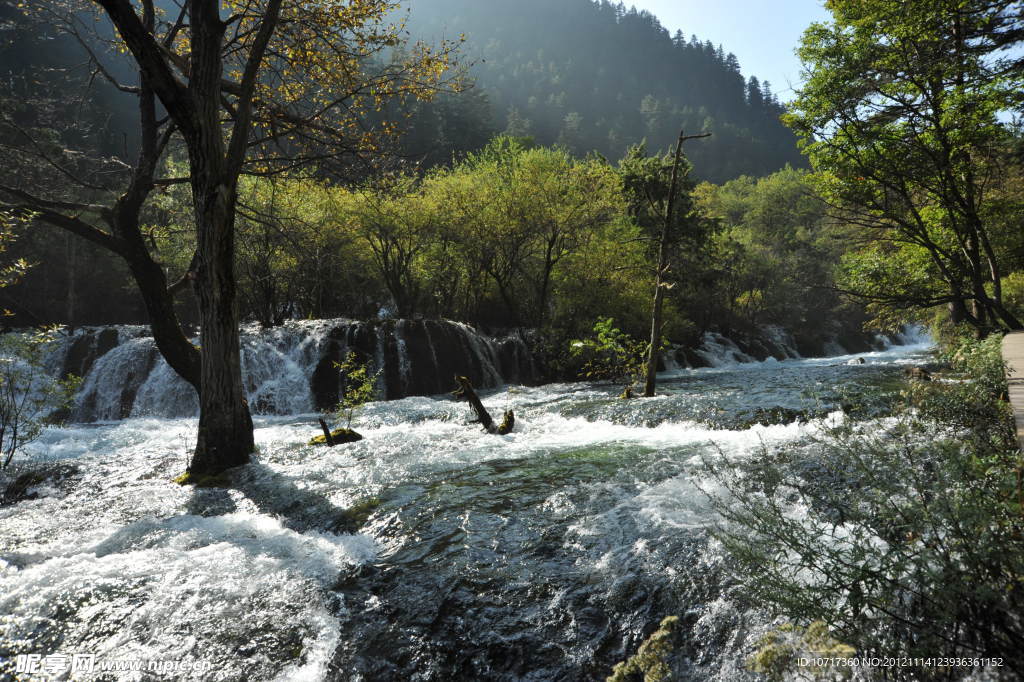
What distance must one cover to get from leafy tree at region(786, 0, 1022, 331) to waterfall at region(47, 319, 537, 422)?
12697mm

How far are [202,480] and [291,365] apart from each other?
10896 millimetres

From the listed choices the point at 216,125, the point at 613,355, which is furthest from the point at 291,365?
the point at 613,355

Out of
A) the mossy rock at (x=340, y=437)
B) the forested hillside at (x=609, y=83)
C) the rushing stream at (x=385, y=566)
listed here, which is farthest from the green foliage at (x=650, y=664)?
the forested hillside at (x=609, y=83)

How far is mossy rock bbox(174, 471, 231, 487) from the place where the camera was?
6.96 meters

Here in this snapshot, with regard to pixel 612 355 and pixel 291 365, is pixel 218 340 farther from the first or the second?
pixel 612 355

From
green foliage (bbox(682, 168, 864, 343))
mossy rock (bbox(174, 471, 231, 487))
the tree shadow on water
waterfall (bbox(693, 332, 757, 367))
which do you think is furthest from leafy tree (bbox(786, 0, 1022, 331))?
green foliage (bbox(682, 168, 864, 343))

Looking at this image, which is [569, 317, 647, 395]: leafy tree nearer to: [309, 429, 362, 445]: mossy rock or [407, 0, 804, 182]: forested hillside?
[309, 429, 362, 445]: mossy rock

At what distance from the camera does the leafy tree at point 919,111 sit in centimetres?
1020

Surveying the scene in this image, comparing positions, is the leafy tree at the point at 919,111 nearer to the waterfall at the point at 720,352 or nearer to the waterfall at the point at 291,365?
the waterfall at the point at 291,365

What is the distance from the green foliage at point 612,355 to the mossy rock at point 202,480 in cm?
808

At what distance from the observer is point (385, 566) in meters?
4.26

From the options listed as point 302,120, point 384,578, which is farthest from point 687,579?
point 302,120

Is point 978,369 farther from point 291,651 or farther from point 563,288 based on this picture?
point 563,288

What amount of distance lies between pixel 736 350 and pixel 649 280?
34.6 ft
